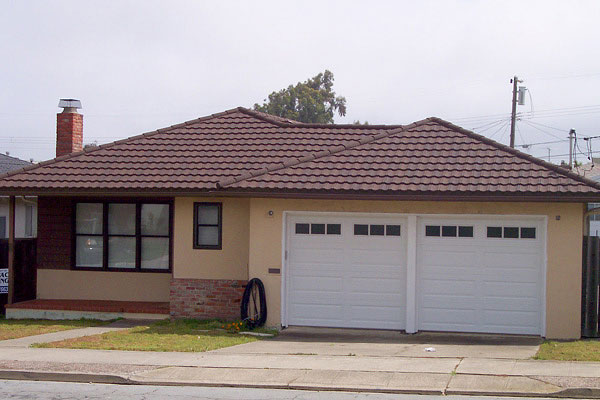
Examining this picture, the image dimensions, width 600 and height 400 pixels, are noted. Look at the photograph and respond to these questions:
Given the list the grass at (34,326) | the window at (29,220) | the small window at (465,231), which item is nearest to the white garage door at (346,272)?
the small window at (465,231)

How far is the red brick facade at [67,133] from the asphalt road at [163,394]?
1098 cm

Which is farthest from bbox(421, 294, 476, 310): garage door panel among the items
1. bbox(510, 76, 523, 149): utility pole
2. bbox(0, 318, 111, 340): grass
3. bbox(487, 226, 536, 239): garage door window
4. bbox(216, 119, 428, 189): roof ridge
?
bbox(510, 76, 523, 149): utility pole

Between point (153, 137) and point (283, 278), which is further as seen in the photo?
point (153, 137)

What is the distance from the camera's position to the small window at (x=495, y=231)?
50.0 ft

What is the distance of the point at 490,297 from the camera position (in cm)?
1524

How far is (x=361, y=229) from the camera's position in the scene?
51.8ft

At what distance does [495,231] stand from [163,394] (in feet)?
25.3

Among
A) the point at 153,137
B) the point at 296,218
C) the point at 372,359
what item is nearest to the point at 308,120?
the point at 153,137

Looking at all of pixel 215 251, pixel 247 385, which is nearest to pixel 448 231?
pixel 215 251

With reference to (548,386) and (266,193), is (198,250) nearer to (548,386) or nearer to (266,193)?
(266,193)

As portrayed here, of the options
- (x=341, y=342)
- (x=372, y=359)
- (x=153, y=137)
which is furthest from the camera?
(x=153, y=137)

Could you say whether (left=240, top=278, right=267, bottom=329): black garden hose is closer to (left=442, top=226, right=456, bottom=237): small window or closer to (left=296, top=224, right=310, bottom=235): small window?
(left=296, top=224, right=310, bottom=235): small window

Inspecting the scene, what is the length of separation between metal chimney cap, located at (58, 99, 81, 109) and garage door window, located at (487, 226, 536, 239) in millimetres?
11561

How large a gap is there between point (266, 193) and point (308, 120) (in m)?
45.1
